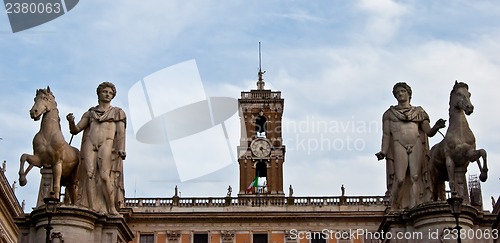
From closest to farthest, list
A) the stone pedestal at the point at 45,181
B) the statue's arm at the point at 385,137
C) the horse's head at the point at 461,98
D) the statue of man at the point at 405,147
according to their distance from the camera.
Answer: the horse's head at the point at 461,98 < the statue of man at the point at 405,147 < the stone pedestal at the point at 45,181 < the statue's arm at the point at 385,137

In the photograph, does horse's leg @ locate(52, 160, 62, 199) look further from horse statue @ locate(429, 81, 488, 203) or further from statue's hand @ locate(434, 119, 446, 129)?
statue's hand @ locate(434, 119, 446, 129)

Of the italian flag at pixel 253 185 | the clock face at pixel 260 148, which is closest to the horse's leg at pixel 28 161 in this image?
the italian flag at pixel 253 185

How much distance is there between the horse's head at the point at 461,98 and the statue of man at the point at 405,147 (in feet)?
2.20

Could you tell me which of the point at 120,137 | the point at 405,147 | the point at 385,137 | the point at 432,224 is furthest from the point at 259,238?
the point at 432,224

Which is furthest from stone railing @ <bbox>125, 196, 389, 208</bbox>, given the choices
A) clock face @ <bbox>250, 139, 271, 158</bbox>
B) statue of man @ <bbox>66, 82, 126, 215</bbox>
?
statue of man @ <bbox>66, 82, 126, 215</bbox>

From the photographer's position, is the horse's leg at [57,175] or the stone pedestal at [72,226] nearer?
the stone pedestal at [72,226]

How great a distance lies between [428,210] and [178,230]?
55.4m

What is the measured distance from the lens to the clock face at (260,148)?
89.4m

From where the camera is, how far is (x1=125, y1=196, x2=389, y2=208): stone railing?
78.1 meters

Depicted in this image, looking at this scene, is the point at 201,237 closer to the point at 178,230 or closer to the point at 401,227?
the point at 178,230

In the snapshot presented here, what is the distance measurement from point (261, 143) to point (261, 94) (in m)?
6.26

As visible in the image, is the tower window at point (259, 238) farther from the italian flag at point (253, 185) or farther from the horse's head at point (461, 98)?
the horse's head at point (461, 98)

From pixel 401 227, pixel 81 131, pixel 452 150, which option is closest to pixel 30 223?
pixel 81 131

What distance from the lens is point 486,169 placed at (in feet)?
79.8
